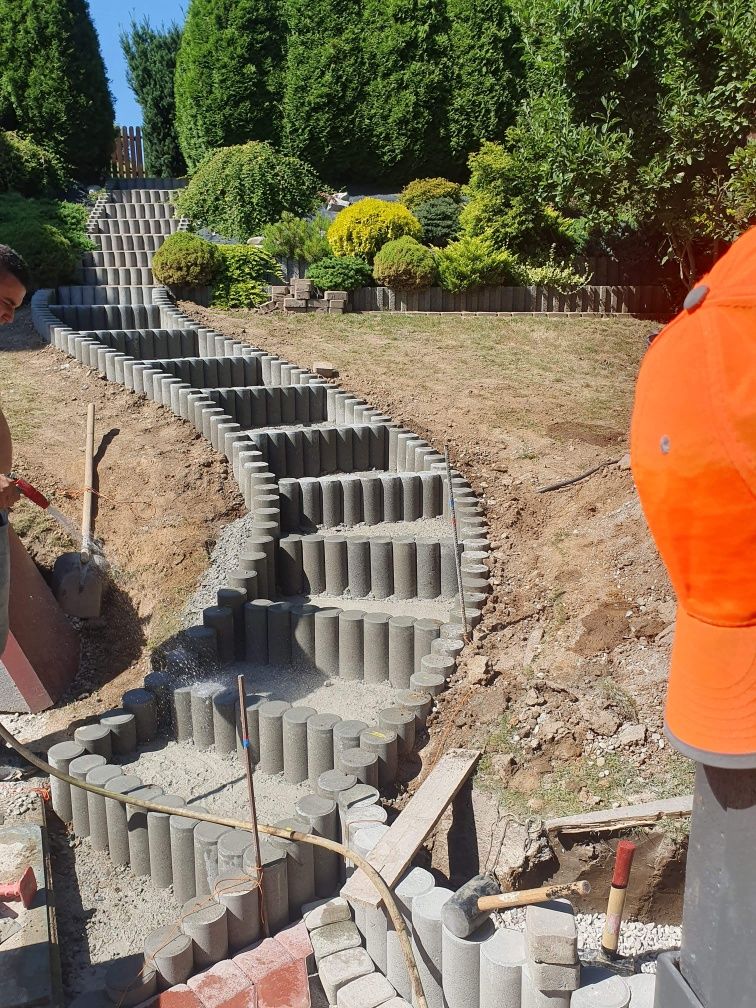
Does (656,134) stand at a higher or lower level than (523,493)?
higher

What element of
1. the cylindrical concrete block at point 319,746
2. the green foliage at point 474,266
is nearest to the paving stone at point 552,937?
the cylindrical concrete block at point 319,746

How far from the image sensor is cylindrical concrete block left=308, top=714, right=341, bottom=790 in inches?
210

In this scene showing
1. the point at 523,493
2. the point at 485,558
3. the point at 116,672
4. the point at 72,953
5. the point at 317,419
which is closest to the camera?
the point at 72,953

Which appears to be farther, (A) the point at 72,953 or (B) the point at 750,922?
(A) the point at 72,953

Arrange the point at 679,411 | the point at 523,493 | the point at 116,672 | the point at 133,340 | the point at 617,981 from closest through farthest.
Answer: the point at 679,411, the point at 617,981, the point at 116,672, the point at 523,493, the point at 133,340

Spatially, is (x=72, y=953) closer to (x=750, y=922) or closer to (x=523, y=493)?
(x=750, y=922)

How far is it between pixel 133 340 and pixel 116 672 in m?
6.41

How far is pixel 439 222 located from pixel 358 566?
37.5 feet

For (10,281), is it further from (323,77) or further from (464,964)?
(323,77)

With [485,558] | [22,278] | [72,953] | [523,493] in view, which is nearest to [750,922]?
[72,953]

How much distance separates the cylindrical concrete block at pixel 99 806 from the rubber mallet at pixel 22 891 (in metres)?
0.74

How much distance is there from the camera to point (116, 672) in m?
6.58

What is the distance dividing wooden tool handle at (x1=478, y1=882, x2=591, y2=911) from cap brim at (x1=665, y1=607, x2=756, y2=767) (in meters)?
1.62

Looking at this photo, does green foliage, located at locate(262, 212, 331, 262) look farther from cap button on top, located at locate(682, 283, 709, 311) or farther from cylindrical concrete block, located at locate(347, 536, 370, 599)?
cap button on top, located at locate(682, 283, 709, 311)
